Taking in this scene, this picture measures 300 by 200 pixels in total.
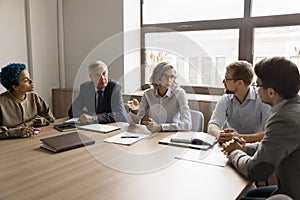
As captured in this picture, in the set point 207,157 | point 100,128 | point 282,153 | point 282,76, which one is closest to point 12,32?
point 100,128

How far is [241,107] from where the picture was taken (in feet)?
6.34

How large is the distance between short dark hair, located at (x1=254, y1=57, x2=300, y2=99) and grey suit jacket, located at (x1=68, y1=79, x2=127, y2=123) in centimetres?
141

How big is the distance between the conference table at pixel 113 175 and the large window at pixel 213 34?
1478 millimetres

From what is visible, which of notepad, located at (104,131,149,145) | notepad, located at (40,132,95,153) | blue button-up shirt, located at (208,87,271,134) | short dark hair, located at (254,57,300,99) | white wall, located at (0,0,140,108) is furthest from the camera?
white wall, located at (0,0,140,108)

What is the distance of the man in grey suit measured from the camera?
1.08 metres

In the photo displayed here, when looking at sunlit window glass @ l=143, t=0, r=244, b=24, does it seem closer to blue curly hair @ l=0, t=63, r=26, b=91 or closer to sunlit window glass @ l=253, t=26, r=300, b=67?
sunlit window glass @ l=253, t=26, r=300, b=67

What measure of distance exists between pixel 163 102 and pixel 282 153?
1227 mm

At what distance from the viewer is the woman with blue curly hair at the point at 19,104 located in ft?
6.59

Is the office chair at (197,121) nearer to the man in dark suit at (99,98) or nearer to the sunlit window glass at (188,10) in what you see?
the man in dark suit at (99,98)

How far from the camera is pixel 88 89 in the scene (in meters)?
2.60

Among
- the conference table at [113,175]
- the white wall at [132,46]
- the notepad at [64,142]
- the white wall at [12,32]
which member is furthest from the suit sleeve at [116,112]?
the white wall at [12,32]

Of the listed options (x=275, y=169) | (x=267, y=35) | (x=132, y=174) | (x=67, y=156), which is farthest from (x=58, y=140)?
(x=267, y=35)

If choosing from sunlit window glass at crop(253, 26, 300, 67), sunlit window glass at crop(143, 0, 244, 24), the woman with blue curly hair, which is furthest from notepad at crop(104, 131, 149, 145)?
sunlit window glass at crop(143, 0, 244, 24)

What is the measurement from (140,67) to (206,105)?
1126 mm
